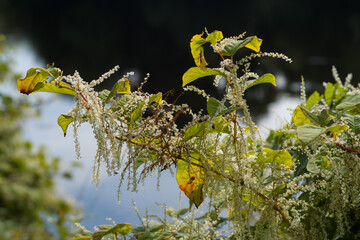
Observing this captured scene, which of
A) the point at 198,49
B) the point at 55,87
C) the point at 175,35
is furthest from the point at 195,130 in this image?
the point at 175,35

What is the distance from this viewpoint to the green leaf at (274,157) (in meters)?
0.68

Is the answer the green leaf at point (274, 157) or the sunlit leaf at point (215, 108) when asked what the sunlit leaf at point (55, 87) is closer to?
the sunlit leaf at point (215, 108)

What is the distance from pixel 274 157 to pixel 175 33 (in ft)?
29.5

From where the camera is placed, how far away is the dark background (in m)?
5.73

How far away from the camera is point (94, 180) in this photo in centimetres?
68

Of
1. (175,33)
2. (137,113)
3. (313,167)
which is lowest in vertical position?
→ (313,167)

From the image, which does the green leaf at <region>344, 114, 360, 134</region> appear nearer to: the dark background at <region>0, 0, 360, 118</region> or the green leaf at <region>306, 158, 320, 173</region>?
the green leaf at <region>306, 158, 320, 173</region>

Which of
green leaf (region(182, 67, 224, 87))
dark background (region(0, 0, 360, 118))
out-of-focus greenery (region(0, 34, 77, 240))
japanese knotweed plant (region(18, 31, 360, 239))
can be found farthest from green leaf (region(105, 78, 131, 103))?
dark background (region(0, 0, 360, 118))

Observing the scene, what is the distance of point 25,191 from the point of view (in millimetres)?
1511

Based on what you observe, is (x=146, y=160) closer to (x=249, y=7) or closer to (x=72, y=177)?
(x=72, y=177)

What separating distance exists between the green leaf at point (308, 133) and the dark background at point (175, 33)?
3026mm

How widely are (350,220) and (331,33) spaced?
8781 millimetres

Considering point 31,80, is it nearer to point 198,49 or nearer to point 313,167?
point 198,49

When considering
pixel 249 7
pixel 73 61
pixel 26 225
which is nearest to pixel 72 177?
pixel 26 225
